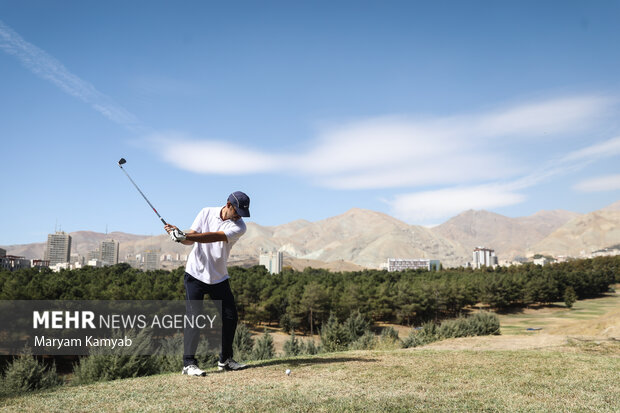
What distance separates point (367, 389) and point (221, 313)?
8.90 feet

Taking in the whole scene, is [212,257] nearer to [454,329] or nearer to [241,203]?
[241,203]

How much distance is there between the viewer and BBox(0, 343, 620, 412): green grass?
5.01 meters

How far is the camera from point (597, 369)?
7660 millimetres

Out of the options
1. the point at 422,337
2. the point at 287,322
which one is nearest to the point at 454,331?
the point at 422,337

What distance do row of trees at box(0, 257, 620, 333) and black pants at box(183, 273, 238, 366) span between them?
164ft

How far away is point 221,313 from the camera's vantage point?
729 centimetres

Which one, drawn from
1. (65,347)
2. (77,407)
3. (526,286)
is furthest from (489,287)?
(77,407)

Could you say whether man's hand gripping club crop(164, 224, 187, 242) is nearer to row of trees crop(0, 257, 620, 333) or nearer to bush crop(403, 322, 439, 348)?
bush crop(403, 322, 439, 348)

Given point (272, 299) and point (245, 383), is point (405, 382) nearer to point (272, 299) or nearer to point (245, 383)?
point (245, 383)

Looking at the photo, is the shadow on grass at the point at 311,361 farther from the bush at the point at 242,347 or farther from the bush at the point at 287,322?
the bush at the point at 287,322

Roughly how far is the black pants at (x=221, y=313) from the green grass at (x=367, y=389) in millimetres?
391

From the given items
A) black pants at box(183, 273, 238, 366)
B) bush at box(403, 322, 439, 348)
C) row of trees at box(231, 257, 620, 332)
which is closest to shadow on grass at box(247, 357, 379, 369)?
black pants at box(183, 273, 238, 366)

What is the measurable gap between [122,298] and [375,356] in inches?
2099

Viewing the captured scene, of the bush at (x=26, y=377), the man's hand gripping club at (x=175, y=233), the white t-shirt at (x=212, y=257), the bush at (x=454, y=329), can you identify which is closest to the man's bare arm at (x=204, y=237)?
the man's hand gripping club at (x=175, y=233)
